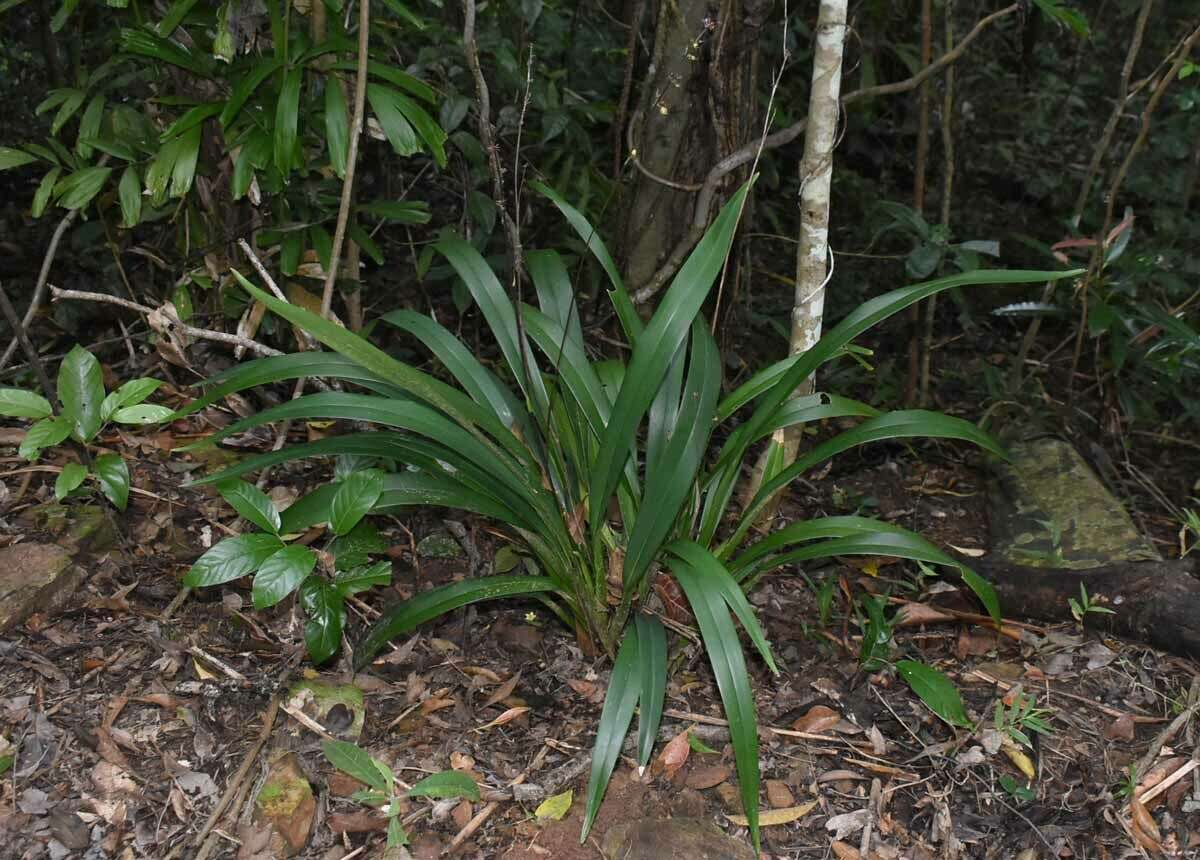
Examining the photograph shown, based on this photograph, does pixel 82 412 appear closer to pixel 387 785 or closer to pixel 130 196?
pixel 130 196

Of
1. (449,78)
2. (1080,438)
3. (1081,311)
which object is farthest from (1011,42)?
(449,78)

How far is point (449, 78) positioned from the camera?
8.93ft

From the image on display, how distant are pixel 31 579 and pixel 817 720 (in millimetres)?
1518

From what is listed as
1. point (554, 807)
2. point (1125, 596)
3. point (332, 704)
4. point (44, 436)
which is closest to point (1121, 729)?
point (1125, 596)

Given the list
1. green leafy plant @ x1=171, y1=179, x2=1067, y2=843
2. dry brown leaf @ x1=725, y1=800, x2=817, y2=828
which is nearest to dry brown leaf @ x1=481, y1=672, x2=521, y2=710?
green leafy plant @ x1=171, y1=179, x2=1067, y2=843

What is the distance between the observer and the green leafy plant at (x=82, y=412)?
182cm

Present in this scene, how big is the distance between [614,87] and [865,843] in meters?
2.40

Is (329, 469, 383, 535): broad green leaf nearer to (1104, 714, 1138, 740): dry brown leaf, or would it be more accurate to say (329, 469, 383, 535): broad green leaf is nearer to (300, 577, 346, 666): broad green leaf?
(300, 577, 346, 666): broad green leaf

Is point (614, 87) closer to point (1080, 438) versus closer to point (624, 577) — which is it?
point (1080, 438)

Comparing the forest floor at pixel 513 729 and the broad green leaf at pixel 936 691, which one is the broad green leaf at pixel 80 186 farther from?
the broad green leaf at pixel 936 691

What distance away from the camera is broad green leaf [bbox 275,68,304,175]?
1.98 m

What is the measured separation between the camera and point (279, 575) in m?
1.66

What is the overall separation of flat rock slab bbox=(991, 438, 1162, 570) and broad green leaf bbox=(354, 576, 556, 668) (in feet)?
3.60

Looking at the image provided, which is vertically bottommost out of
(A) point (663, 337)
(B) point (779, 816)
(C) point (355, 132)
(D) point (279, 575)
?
(B) point (779, 816)
